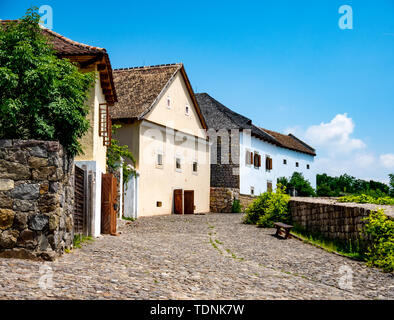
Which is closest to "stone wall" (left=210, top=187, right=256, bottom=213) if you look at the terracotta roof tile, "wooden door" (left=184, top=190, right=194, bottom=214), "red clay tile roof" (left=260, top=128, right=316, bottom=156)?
"wooden door" (left=184, top=190, right=194, bottom=214)

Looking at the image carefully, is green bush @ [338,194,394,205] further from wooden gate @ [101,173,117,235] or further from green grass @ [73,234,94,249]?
green grass @ [73,234,94,249]

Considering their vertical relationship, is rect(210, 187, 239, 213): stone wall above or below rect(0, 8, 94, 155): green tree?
below

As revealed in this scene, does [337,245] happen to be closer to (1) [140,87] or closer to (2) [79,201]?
(2) [79,201]

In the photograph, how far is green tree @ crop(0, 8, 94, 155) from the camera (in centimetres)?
893

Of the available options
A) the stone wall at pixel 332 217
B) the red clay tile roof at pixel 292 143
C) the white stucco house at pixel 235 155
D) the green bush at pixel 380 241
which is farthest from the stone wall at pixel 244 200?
the green bush at pixel 380 241

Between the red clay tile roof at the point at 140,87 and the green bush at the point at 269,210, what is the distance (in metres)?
7.28

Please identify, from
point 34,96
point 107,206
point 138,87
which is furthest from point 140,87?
point 34,96

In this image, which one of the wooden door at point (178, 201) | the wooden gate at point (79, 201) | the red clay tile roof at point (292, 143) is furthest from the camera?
the red clay tile roof at point (292, 143)

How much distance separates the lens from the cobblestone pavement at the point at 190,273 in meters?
6.29

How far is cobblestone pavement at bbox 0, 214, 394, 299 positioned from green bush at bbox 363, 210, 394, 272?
0.36 metres

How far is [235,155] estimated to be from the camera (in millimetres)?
33219

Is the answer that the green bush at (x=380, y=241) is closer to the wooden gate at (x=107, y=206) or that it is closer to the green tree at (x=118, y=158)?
the wooden gate at (x=107, y=206)

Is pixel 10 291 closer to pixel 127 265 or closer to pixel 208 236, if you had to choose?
pixel 127 265
